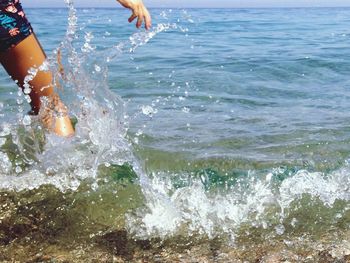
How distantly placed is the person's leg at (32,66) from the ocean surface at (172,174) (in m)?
0.13

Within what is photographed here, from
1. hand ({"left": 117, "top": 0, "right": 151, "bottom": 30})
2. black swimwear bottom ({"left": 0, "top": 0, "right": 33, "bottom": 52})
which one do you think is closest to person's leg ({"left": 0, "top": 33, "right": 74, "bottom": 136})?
black swimwear bottom ({"left": 0, "top": 0, "right": 33, "bottom": 52})

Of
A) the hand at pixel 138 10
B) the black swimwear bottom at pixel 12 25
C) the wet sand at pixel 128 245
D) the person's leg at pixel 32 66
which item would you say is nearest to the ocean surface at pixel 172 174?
the wet sand at pixel 128 245

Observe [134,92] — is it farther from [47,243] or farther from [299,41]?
[299,41]

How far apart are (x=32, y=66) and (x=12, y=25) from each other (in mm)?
328

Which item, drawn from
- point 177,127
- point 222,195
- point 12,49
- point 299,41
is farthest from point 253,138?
point 299,41

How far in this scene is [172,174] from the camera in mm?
3688

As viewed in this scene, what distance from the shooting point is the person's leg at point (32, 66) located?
10.7 ft

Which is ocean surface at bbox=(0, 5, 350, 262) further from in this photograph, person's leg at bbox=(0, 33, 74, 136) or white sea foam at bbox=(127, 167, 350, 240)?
person's leg at bbox=(0, 33, 74, 136)

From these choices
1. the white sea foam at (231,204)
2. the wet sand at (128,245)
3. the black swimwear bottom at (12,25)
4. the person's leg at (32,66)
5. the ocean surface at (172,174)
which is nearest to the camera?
the wet sand at (128,245)

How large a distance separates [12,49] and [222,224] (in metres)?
1.74

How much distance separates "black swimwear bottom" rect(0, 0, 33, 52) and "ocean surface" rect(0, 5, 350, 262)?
376 mm

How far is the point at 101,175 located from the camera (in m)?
3.58

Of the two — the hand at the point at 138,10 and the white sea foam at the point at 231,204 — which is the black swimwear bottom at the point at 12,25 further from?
the white sea foam at the point at 231,204

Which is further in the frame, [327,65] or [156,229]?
[327,65]
